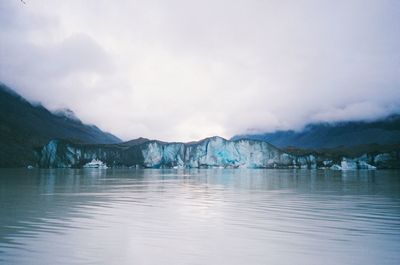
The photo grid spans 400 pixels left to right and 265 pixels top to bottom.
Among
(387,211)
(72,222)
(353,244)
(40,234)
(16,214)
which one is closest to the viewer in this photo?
(353,244)

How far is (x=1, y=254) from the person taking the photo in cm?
1227

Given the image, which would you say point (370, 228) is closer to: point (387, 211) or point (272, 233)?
point (272, 233)

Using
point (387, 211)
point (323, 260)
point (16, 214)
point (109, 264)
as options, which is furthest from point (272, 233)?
point (16, 214)

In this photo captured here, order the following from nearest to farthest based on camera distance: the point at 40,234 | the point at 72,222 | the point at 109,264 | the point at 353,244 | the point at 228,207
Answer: the point at 109,264, the point at 353,244, the point at 40,234, the point at 72,222, the point at 228,207

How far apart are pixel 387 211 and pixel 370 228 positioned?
789 centimetres

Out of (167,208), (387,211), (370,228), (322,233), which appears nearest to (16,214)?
(167,208)

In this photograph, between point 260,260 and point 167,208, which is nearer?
point 260,260

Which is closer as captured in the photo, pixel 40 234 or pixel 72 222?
pixel 40 234

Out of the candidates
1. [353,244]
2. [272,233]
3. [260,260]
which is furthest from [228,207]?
[260,260]

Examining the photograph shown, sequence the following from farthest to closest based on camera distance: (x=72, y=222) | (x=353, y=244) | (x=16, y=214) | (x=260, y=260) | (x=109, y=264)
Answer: (x=16, y=214), (x=72, y=222), (x=353, y=244), (x=260, y=260), (x=109, y=264)

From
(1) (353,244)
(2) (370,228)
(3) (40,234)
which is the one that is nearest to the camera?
(1) (353,244)

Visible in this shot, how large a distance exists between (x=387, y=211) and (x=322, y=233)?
35.5 ft

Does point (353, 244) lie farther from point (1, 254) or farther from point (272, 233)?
point (1, 254)

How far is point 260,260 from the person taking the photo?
12.3 meters
